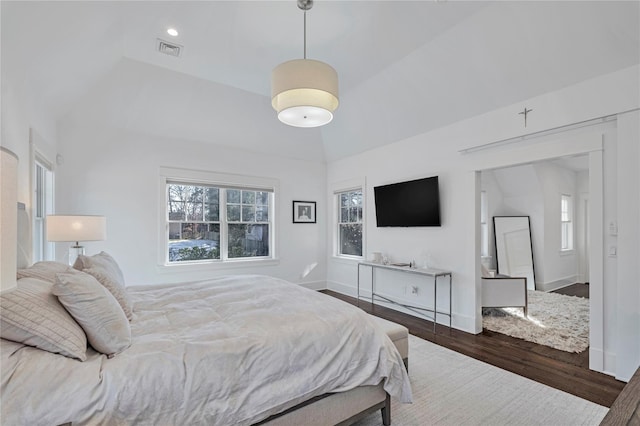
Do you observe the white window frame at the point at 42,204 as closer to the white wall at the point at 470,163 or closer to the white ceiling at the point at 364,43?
the white ceiling at the point at 364,43

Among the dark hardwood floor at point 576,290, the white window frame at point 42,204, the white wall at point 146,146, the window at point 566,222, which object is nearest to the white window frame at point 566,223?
the window at point 566,222

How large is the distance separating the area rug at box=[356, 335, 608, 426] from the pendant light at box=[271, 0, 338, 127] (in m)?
2.29

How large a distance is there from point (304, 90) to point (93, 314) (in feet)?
6.25

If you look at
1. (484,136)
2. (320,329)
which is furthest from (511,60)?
(320,329)

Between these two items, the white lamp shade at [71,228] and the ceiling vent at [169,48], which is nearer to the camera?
the white lamp shade at [71,228]

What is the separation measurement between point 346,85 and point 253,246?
10.3 ft

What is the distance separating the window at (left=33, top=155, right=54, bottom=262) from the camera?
3078 mm

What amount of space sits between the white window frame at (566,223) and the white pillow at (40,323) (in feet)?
26.5

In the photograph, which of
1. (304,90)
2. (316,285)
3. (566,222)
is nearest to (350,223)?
(316,285)

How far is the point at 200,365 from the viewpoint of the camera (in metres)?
1.42

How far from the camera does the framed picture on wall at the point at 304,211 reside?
5.84 m

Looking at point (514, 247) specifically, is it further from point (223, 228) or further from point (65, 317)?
point (65, 317)

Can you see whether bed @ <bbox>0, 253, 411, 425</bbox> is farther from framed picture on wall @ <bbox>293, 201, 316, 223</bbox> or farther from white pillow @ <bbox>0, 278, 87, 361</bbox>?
framed picture on wall @ <bbox>293, 201, 316, 223</bbox>

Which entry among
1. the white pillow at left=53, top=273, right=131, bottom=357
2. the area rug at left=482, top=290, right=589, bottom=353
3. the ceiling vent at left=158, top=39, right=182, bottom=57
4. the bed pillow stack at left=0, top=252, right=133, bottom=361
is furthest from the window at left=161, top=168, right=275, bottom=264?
the area rug at left=482, top=290, right=589, bottom=353
